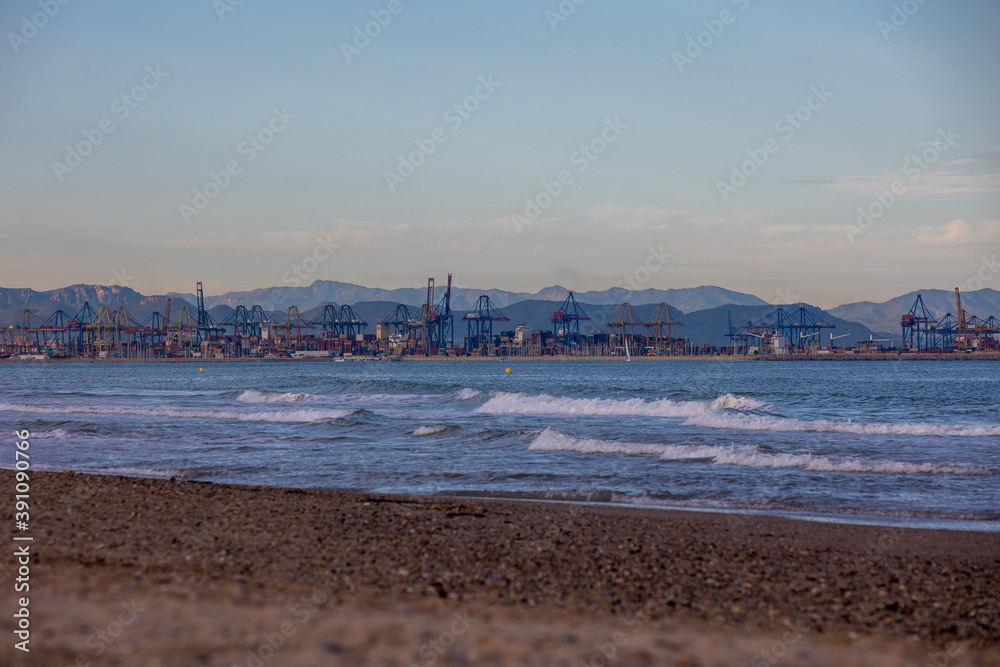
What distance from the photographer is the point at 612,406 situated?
3994 centimetres

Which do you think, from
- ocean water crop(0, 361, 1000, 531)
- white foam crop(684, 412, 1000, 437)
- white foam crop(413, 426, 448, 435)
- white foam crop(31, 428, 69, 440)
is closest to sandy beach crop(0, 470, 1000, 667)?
ocean water crop(0, 361, 1000, 531)

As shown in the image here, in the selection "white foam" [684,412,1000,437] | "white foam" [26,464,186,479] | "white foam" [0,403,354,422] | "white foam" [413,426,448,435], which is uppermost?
"white foam" [0,403,354,422]

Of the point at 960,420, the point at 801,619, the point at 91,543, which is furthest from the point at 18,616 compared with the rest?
the point at 960,420

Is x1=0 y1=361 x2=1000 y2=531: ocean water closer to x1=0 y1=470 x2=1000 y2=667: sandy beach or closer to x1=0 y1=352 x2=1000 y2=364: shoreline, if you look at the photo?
x1=0 y1=470 x2=1000 y2=667: sandy beach

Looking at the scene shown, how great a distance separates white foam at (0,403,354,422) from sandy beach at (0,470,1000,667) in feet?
70.2

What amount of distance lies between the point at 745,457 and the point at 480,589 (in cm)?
1309

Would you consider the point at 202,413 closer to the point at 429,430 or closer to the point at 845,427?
the point at 429,430

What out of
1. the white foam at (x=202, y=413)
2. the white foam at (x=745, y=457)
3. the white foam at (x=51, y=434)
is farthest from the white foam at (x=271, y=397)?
the white foam at (x=745, y=457)

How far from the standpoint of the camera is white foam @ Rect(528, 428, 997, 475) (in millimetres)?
17297

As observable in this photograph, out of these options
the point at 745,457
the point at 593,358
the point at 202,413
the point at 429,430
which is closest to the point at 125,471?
the point at 429,430

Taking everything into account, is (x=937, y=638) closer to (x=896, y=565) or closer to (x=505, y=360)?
(x=896, y=565)

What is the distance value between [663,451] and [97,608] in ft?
52.9

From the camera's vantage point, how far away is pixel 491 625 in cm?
591

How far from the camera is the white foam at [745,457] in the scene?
56.7 ft
